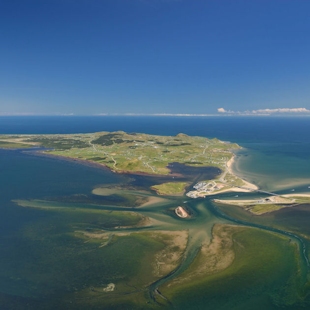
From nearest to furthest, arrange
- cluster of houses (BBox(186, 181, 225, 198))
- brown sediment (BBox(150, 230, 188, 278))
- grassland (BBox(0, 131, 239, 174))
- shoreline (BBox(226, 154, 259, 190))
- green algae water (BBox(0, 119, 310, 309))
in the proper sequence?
green algae water (BBox(0, 119, 310, 309)) < brown sediment (BBox(150, 230, 188, 278)) < cluster of houses (BBox(186, 181, 225, 198)) < shoreline (BBox(226, 154, 259, 190)) < grassland (BBox(0, 131, 239, 174))

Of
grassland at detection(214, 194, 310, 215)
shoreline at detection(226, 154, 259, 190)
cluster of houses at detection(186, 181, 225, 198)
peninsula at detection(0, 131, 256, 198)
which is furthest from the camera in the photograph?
shoreline at detection(226, 154, 259, 190)

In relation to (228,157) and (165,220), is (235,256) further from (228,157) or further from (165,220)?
(228,157)

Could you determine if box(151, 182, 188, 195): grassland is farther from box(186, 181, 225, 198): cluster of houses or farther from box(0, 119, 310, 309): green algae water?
box(0, 119, 310, 309): green algae water

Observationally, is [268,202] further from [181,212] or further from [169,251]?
[169,251]

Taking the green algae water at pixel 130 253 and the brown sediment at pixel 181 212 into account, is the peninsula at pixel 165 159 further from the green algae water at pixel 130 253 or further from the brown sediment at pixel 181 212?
the brown sediment at pixel 181 212

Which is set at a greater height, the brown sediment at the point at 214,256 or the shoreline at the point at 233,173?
the shoreline at the point at 233,173

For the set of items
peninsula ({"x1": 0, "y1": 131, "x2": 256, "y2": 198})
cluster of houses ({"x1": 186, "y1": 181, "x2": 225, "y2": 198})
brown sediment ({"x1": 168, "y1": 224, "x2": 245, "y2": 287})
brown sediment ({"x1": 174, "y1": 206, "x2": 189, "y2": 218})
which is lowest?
brown sediment ({"x1": 168, "y1": 224, "x2": 245, "y2": 287})

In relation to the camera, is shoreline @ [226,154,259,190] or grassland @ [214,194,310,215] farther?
shoreline @ [226,154,259,190]

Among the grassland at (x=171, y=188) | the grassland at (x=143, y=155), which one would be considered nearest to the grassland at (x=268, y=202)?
the grassland at (x=171, y=188)

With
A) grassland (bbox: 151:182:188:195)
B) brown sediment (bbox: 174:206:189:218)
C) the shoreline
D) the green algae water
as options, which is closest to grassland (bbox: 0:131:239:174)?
the shoreline
